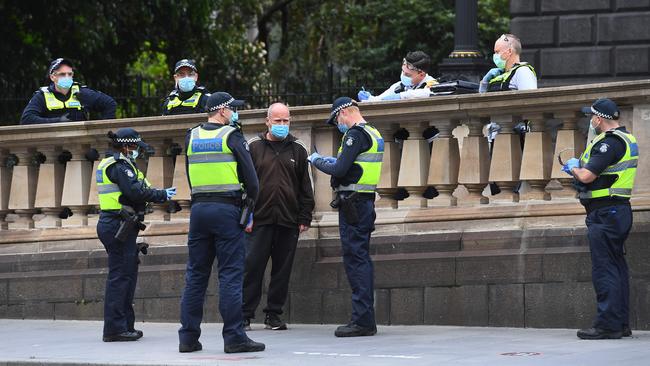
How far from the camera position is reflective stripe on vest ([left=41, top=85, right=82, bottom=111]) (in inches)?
580

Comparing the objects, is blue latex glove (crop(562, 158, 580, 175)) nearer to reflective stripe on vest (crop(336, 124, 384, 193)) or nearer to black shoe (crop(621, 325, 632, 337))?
black shoe (crop(621, 325, 632, 337))

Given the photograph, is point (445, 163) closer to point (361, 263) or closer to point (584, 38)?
point (361, 263)

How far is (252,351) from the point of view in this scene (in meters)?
11.2

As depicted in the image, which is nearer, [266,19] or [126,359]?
[126,359]

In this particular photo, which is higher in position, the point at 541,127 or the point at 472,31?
the point at 472,31

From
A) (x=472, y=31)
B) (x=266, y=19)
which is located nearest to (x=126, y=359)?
(x=472, y=31)

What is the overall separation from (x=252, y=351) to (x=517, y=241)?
2.50 metres

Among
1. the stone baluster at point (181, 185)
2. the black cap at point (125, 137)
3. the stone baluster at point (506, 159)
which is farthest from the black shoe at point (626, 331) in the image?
the stone baluster at point (181, 185)

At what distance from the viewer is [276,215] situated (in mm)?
12828

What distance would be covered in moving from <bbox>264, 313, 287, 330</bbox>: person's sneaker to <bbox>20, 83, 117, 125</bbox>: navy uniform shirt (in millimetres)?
2907

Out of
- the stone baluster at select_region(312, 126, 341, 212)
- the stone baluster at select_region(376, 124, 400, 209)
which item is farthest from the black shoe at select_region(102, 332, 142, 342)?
the stone baluster at select_region(376, 124, 400, 209)

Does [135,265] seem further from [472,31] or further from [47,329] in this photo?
[472,31]

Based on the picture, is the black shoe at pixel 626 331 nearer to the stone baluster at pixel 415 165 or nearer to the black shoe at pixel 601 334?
the black shoe at pixel 601 334

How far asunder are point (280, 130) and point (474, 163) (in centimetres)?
159
